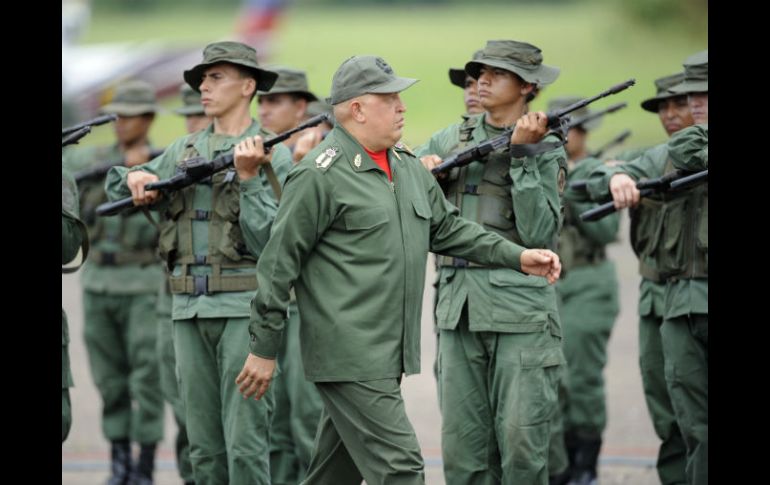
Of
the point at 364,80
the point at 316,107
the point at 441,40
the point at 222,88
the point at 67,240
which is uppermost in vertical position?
the point at 441,40

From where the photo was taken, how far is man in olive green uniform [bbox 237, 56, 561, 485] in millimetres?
5879

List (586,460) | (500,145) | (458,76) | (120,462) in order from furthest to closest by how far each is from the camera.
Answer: (120,462) → (586,460) → (458,76) → (500,145)

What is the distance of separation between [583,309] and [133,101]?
3421 mm

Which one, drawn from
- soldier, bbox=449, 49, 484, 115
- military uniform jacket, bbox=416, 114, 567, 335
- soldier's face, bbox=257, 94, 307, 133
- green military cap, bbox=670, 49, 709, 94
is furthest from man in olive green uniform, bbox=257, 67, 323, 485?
green military cap, bbox=670, 49, 709, 94

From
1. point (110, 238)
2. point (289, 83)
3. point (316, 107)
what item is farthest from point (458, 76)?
point (110, 238)

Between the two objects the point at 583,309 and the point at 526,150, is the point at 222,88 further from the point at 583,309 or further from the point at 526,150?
the point at 583,309

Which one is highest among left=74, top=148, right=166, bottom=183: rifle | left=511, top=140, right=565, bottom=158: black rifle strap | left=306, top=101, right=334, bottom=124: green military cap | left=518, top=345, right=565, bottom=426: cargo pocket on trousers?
left=306, top=101, right=334, bottom=124: green military cap

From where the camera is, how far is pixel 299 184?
19.4ft

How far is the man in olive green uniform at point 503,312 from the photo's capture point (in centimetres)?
688

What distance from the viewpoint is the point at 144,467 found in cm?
937

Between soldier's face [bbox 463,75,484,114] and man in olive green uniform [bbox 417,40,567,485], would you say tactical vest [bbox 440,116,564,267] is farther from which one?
soldier's face [bbox 463,75,484,114]

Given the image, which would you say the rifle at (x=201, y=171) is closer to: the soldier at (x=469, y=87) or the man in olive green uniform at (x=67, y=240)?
the man in olive green uniform at (x=67, y=240)

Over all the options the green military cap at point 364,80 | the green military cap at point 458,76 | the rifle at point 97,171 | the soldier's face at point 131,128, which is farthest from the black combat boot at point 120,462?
the green military cap at point 364,80

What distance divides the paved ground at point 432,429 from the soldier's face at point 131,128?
2247 millimetres
